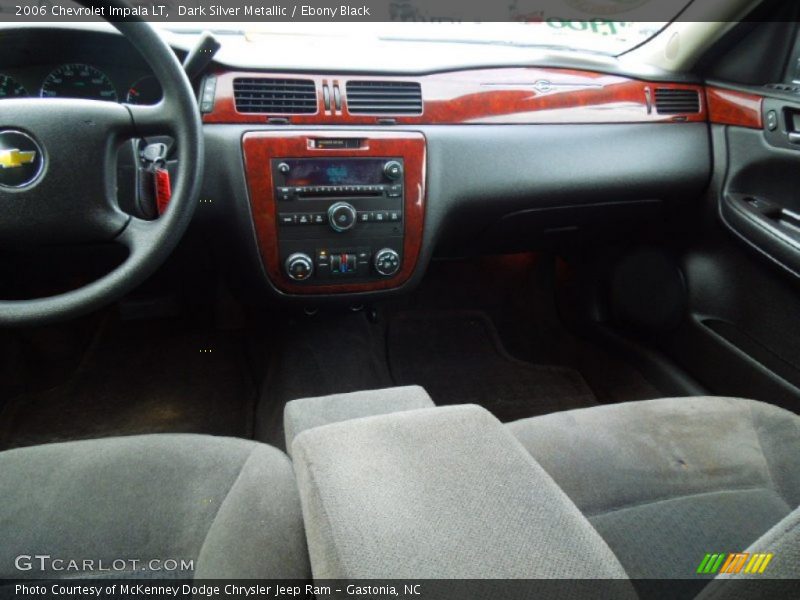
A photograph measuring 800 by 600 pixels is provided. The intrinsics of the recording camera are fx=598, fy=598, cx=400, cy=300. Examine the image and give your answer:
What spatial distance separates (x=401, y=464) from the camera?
647 mm

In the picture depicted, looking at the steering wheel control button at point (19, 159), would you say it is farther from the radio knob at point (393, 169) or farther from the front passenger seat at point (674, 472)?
the front passenger seat at point (674, 472)

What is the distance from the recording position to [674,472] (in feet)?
2.96

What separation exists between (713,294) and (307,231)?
1.15 metres

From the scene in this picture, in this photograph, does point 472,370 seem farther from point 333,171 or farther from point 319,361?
point 333,171

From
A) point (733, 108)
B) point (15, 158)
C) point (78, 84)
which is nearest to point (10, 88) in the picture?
point (78, 84)

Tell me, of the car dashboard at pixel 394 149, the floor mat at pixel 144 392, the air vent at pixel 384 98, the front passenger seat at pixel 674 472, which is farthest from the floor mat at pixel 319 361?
the front passenger seat at pixel 674 472

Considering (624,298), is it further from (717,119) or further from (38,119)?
(38,119)

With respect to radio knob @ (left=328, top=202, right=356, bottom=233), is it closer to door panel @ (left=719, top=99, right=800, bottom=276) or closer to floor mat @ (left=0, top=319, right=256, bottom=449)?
floor mat @ (left=0, top=319, right=256, bottom=449)

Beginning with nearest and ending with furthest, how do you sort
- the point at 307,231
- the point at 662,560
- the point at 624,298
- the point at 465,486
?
the point at 465,486 < the point at 662,560 < the point at 307,231 < the point at 624,298

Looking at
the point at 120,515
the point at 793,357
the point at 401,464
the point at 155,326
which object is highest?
the point at 401,464

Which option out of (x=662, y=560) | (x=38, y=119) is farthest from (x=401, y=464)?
(x=38, y=119)

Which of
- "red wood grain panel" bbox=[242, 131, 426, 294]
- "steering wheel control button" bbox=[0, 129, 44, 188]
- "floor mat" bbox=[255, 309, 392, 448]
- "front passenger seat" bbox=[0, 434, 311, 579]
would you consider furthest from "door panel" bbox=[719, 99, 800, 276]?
"steering wheel control button" bbox=[0, 129, 44, 188]

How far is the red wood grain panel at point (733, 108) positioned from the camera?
61.4 inches

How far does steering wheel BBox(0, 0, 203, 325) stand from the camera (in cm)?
92
